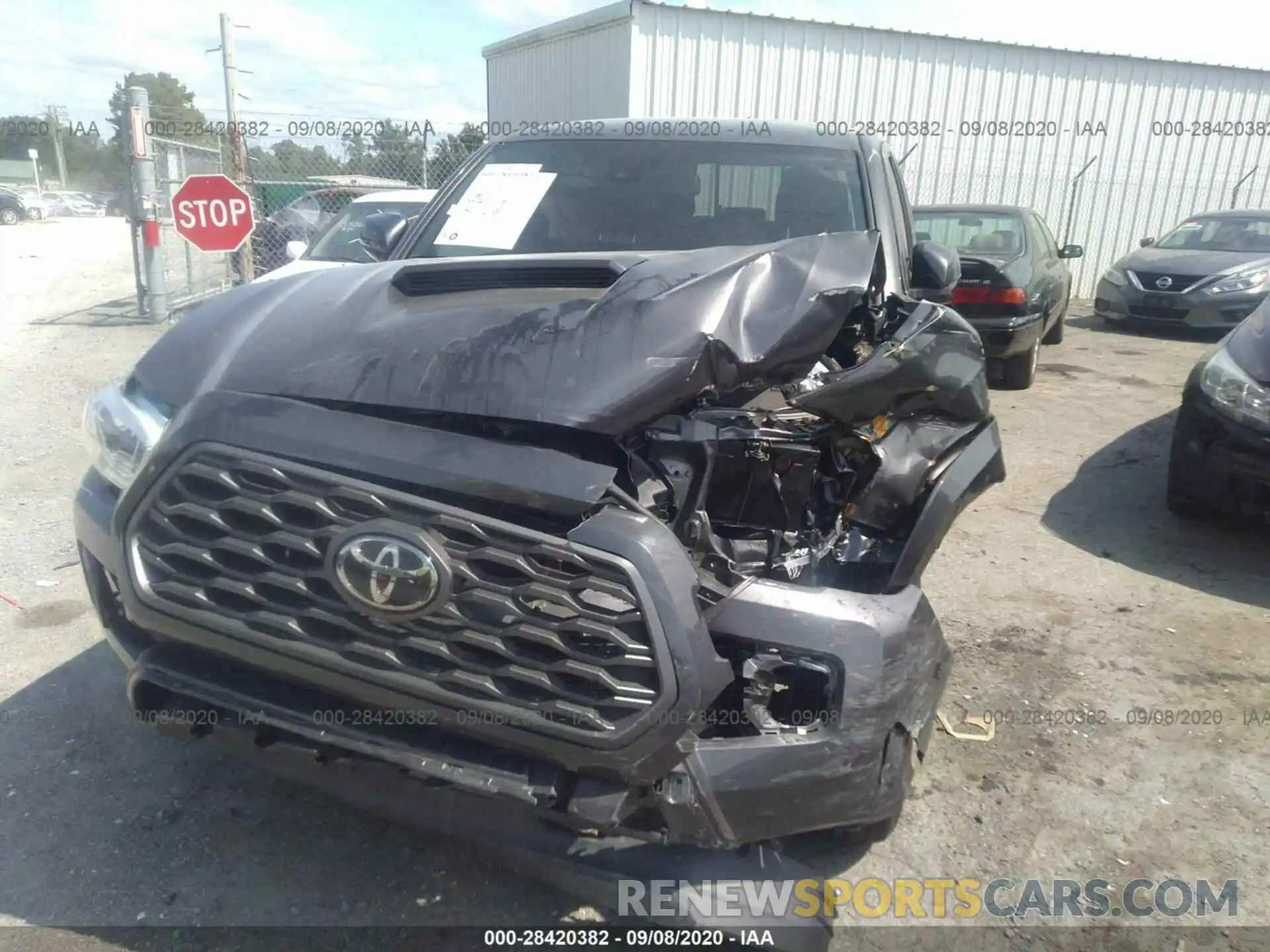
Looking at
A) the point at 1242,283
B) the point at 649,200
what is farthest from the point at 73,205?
the point at 649,200

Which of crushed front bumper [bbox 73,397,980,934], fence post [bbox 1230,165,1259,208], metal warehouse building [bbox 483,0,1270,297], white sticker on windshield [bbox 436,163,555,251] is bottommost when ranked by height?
crushed front bumper [bbox 73,397,980,934]

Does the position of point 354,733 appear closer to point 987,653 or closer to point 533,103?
point 987,653

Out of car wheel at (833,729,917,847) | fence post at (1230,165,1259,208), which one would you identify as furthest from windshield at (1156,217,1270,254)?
car wheel at (833,729,917,847)

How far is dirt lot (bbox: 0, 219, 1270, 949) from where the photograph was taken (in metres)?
2.32

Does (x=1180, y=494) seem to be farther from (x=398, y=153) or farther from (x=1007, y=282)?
(x=398, y=153)

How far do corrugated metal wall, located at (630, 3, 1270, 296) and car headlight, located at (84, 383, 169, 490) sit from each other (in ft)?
32.8

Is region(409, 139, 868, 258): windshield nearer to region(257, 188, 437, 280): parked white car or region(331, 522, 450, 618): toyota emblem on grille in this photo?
region(331, 522, 450, 618): toyota emblem on grille

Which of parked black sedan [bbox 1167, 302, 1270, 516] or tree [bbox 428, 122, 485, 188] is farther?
tree [bbox 428, 122, 485, 188]

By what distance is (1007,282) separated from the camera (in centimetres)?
773

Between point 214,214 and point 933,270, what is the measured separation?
7814 mm

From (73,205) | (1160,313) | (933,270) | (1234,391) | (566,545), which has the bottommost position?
(73,205)

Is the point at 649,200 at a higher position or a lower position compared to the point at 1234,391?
higher

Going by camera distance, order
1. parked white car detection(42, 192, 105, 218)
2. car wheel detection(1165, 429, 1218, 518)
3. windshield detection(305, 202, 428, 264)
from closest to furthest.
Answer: car wheel detection(1165, 429, 1218, 518), windshield detection(305, 202, 428, 264), parked white car detection(42, 192, 105, 218)

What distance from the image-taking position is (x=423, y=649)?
5.61ft
